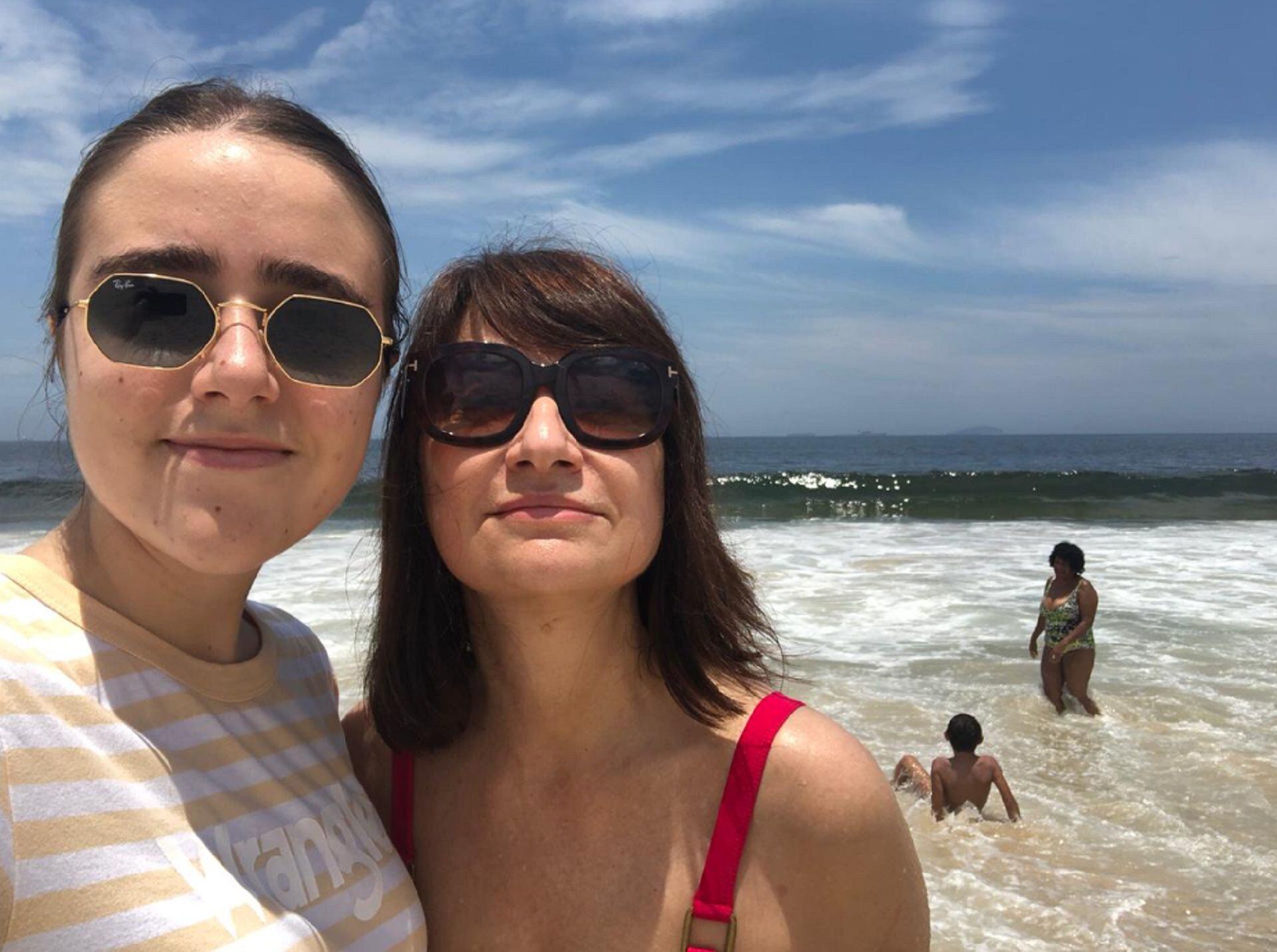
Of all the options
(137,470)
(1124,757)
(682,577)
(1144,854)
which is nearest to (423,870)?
(682,577)

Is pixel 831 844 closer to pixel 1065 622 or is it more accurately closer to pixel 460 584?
pixel 460 584

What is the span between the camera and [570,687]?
79.8 inches

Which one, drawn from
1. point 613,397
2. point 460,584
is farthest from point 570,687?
point 613,397

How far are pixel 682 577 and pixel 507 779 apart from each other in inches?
22.0

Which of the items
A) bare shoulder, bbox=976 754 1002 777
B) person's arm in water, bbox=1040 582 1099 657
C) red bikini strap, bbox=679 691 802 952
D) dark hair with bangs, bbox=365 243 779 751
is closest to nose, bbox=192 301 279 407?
dark hair with bangs, bbox=365 243 779 751

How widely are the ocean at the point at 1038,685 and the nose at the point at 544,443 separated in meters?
0.54

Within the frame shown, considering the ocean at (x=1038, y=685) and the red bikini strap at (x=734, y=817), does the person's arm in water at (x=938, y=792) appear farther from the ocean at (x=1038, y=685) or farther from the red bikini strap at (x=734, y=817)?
the red bikini strap at (x=734, y=817)

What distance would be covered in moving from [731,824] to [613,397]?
0.83m

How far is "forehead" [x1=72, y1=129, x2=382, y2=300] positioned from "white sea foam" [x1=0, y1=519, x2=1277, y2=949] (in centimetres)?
156

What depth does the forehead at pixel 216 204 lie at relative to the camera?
4.83 feet

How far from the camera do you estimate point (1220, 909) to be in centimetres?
497

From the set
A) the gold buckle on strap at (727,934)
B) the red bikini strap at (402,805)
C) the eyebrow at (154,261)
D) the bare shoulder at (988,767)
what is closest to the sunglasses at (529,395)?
the eyebrow at (154,261)

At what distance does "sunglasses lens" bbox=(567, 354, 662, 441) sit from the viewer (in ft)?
5.95

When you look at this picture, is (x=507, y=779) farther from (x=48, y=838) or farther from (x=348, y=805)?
(x=48, y=838)
